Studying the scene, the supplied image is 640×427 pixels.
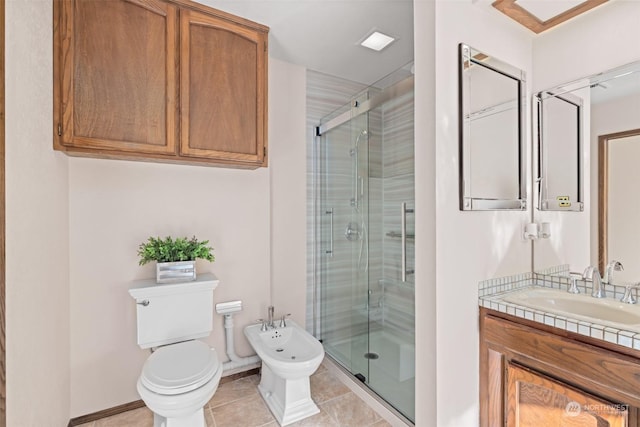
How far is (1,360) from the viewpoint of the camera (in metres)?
0.95

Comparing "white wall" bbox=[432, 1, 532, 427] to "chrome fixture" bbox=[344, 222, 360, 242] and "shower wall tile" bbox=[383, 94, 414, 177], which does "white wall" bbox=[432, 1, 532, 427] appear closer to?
"shower wall tile" bbox=[383, 94, 414, 177]

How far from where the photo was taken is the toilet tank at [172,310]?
1771 millimetres

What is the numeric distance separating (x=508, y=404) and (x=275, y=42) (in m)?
2.52

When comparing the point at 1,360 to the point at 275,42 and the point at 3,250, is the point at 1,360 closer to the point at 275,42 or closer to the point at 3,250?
the point at 3,250

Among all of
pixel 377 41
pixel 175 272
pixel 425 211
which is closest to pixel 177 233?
pixel 175 272

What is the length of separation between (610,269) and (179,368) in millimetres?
2126

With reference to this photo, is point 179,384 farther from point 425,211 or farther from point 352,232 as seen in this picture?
point 352,232

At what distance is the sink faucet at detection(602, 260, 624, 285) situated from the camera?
53.9 inches

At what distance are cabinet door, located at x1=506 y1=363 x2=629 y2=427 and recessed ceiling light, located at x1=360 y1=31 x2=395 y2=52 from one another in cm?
206

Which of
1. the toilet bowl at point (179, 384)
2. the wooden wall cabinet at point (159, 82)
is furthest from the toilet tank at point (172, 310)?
the wooden wall cabinet at point (159, 82)

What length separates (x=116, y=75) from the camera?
1619 mm

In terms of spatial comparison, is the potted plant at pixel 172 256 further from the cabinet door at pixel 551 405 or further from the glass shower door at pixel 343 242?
the cabinet door at pixel 551 405

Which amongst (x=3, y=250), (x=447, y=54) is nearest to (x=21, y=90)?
(x=3, y=250)

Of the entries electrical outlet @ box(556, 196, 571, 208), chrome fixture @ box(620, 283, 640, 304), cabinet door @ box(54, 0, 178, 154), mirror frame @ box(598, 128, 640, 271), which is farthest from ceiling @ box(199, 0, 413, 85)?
chrome fixture @ box(620, 283, 640, 304)
